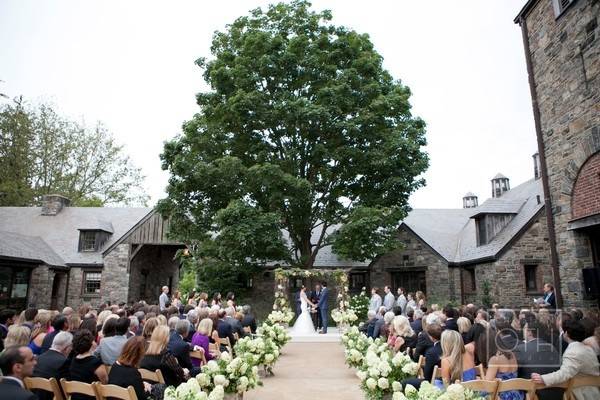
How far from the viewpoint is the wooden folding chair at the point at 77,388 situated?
15.3 feet

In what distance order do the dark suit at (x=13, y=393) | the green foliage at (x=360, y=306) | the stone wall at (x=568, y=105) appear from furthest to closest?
1. the green foliage at (x=360, y=306)
2. the stone wall at (x=568, y=105)
3. the dark suit at (x=13, y=393)

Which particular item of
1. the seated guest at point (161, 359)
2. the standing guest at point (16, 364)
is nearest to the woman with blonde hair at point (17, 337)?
the seated guest at point (161, 359)

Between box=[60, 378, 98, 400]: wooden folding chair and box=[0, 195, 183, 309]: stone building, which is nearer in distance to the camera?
box=[60, 378, 98, 400]: wooden folding chair

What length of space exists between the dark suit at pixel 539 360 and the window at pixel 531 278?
59.0 ft

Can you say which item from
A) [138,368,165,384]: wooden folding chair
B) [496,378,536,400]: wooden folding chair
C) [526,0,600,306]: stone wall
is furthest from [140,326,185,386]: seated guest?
[526,0,600,306]: stone wall

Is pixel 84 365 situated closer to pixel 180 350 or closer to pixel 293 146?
pixel 180 350

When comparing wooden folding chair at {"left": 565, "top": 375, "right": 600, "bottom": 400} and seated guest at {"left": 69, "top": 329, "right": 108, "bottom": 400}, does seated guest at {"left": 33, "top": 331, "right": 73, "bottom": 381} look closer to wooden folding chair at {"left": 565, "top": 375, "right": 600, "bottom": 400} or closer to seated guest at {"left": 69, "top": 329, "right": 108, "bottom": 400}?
seated guest at {"left": 69, "top": 329, "right": 108, "bottom": 400}

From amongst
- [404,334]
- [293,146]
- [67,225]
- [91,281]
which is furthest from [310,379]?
[67,225]

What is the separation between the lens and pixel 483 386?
15.1ft

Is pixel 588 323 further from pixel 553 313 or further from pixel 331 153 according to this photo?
pixel 331 153

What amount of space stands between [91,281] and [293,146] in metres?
15.5

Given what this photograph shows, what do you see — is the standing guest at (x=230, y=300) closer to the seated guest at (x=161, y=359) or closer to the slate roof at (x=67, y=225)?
the seated guest at (x=161, y=359)

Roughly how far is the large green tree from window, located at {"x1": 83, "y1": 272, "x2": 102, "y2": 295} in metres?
8.62

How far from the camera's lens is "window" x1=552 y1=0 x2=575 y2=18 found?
37.5 feet
